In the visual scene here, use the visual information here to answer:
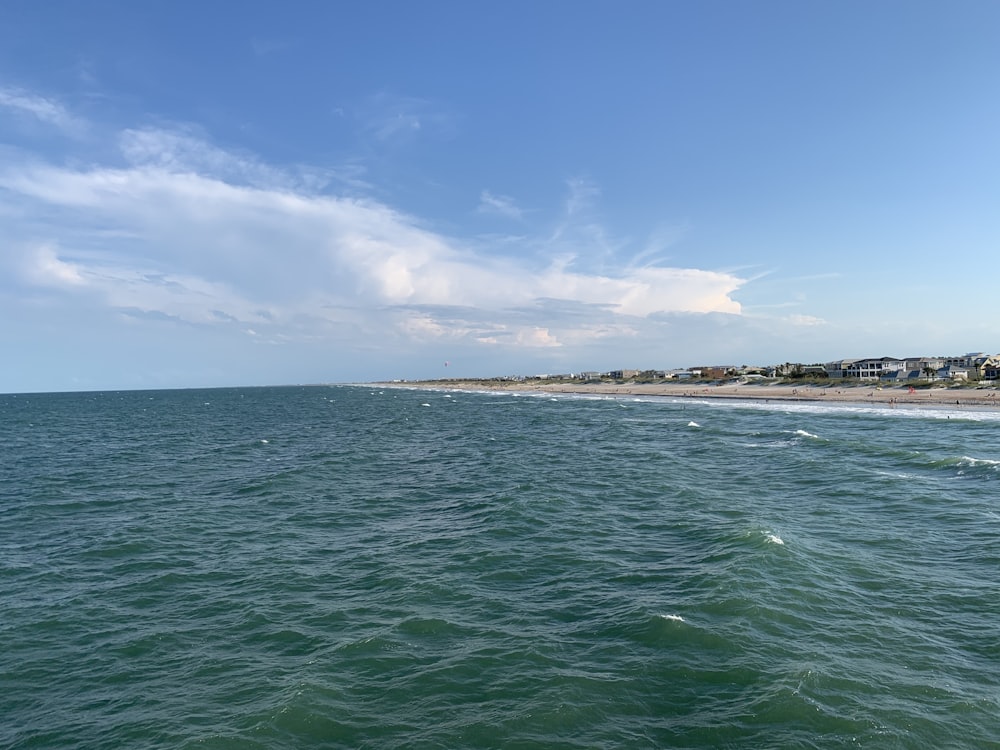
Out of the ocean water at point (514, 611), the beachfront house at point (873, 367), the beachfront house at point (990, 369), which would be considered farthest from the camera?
the beachfront house at point (873, 367)

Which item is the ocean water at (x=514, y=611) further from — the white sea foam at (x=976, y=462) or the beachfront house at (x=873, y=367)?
the beachfront house at (x=873, y=367)

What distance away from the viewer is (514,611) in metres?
15.8

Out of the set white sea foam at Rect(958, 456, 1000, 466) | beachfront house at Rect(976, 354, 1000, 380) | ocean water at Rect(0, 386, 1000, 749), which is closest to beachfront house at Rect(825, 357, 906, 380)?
beachfront house at Rect(976, 354, 1000, 380)

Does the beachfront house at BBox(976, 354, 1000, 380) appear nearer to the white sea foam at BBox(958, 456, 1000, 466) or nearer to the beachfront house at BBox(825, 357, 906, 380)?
the beachfront house at BBox(825, 357, 906, 380)

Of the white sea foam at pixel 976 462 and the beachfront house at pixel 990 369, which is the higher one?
the beachfront house at pixel 990 369

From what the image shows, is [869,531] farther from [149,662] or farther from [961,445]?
[961,445]

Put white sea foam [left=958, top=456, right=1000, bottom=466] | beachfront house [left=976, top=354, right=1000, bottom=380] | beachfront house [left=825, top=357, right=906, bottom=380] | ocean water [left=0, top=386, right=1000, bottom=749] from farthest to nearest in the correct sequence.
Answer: beachfront house [left=825, top=357, right=906, bottom=380] → beachfront house [left=976, top=354, right=1000, bottom=380] → white sea foam [left=958, top=456, right=1000, bottom=466] → ocean water [left=0, top=386, right=1000, bottom=749]

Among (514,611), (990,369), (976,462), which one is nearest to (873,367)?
(990,369)

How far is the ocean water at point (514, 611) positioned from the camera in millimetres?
10820

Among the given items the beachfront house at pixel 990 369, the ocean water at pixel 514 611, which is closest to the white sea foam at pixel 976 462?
the ocean water at pixel 514 611

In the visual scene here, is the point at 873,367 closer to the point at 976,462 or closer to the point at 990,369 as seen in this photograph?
the point at 990,369

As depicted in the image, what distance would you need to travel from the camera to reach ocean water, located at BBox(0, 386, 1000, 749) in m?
10.8

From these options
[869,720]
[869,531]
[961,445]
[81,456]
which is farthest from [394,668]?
[81,456]

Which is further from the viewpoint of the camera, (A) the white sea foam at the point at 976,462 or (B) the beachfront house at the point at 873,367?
(B) the beachfront house at the point at 873,367
